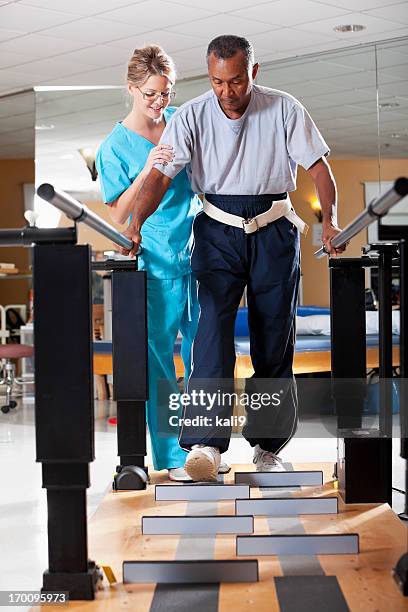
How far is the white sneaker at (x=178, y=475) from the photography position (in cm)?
303

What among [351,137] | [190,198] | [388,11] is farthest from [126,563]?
[388,11]

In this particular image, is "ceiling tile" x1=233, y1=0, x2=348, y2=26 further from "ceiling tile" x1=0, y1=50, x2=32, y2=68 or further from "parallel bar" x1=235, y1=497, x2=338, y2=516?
"parallel bar" x1=235, y1=497, x2=338, y2=516

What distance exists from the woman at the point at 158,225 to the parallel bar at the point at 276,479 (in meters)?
0.28

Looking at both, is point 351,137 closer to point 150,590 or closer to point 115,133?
point 115,133

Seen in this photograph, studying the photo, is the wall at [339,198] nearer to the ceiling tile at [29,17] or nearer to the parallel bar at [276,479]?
the ceiling tile at [29,17]

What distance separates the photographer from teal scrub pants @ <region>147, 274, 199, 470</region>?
3217 mm

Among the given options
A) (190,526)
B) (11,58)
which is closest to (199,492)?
(190,526)

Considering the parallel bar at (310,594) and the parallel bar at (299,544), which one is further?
the parallel bar at (299,544)

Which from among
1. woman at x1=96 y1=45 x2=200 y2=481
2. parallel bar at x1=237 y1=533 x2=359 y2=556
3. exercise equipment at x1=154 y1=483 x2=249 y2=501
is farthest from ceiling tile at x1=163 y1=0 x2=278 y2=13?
parallel bar at x1=237 y1=533 x2=359 y2=556

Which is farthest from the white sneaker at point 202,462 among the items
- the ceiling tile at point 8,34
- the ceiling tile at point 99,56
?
the ceiling tile at point 99,56

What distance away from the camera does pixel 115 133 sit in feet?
10.6

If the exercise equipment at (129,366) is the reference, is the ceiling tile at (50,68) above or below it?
above

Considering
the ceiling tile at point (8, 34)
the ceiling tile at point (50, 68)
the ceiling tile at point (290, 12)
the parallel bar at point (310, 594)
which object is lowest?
the parallel bar at point (310, 594)

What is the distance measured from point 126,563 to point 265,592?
29cm
